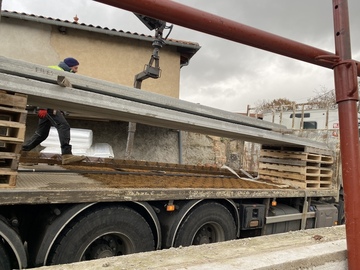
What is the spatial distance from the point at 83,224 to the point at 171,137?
9868 millimetres

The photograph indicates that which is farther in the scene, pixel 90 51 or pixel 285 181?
pixel 90 51

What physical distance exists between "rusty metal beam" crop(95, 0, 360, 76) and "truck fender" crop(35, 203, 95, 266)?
234cm

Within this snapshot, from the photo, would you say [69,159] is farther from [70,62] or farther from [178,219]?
[178,219]

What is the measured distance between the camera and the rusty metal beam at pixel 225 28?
4.56ft

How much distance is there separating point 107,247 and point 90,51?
9.92 m

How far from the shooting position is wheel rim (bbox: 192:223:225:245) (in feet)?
14.4

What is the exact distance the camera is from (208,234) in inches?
181

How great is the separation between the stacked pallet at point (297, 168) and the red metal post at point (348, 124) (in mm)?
4491

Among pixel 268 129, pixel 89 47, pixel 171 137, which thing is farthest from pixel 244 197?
pixel 89 47

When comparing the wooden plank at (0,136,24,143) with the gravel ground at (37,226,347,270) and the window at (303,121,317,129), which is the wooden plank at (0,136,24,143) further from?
the window at (303,121,317,129)

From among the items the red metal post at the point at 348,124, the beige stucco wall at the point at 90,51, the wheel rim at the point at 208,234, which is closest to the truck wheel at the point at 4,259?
the wheel rim at the point at 208,234

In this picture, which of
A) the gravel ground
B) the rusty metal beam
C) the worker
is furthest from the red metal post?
the worker

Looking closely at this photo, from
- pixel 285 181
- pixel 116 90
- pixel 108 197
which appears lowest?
pixel 108 197

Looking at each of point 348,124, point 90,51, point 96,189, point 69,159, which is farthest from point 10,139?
point 90,51
